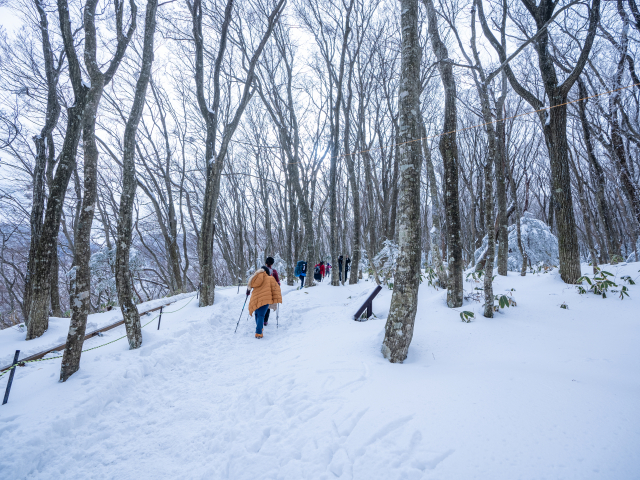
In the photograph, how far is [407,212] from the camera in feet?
11.2

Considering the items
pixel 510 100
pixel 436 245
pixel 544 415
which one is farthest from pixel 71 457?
pixel 510 100

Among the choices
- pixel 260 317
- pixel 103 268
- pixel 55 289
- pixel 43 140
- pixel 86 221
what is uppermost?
pixel 43 140

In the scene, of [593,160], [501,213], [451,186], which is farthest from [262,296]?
[593,160]

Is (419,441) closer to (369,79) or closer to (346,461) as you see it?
(346,461)

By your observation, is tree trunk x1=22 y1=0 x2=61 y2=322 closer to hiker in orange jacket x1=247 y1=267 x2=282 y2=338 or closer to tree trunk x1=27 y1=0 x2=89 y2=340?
tree trunk x1=27 y1=0 x2=89 y2=340

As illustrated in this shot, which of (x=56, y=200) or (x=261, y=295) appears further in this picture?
(x=261, y=295)

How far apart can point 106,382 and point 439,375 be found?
4.01 m

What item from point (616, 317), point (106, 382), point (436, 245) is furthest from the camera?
point (436, 245)

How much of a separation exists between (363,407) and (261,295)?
3910 millimetres

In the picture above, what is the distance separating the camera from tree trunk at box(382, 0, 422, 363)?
3.32 m

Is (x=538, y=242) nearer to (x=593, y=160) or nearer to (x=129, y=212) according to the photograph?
(x=593, y=160)

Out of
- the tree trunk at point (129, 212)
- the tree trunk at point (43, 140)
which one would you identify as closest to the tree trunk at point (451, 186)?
the tree trunk at point (129, 212)

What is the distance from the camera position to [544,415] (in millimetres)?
2029

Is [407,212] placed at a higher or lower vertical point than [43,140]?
lower
